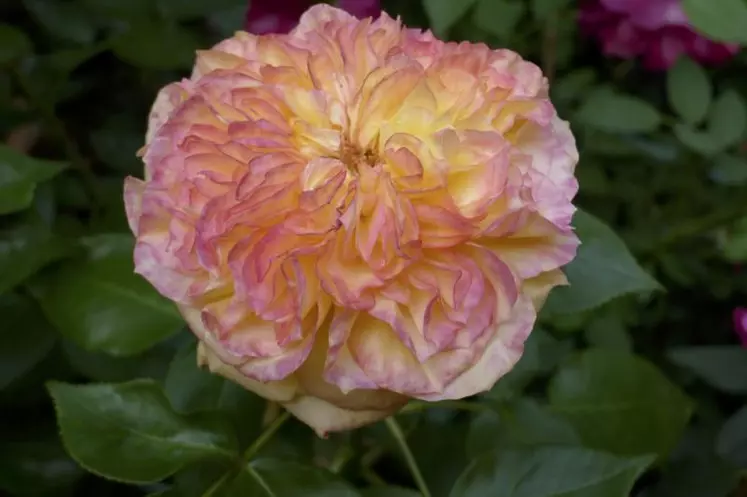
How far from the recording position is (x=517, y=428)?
544mm

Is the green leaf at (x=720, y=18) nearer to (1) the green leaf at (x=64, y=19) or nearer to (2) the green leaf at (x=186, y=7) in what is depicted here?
(2) the green leaf at (x=186, y=7)

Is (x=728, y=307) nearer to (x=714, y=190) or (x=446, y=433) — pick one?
(x=714, y=190)

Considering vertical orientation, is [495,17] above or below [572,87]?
above

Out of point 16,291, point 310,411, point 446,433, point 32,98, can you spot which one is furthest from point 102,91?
point 310,411

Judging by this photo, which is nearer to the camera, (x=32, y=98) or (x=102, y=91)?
(x=32, y=98)

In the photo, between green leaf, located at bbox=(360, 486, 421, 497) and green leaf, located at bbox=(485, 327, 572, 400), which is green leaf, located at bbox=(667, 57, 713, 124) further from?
green leaf, located at bbox=(360, 486, 421, 497)

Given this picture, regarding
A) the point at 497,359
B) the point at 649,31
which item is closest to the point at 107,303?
Answer: the point at 497,359

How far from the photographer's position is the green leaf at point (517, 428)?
54 centimetres

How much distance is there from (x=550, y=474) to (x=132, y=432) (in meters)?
0.22

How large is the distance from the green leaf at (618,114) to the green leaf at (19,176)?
41 cm

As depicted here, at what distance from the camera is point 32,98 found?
0.70m

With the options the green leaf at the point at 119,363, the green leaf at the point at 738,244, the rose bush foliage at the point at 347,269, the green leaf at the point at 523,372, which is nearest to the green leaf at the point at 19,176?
the rose bush foliage at the point at 347,269

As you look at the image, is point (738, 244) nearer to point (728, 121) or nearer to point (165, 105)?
point (728, 121)

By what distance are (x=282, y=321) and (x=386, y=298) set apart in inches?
1.8
